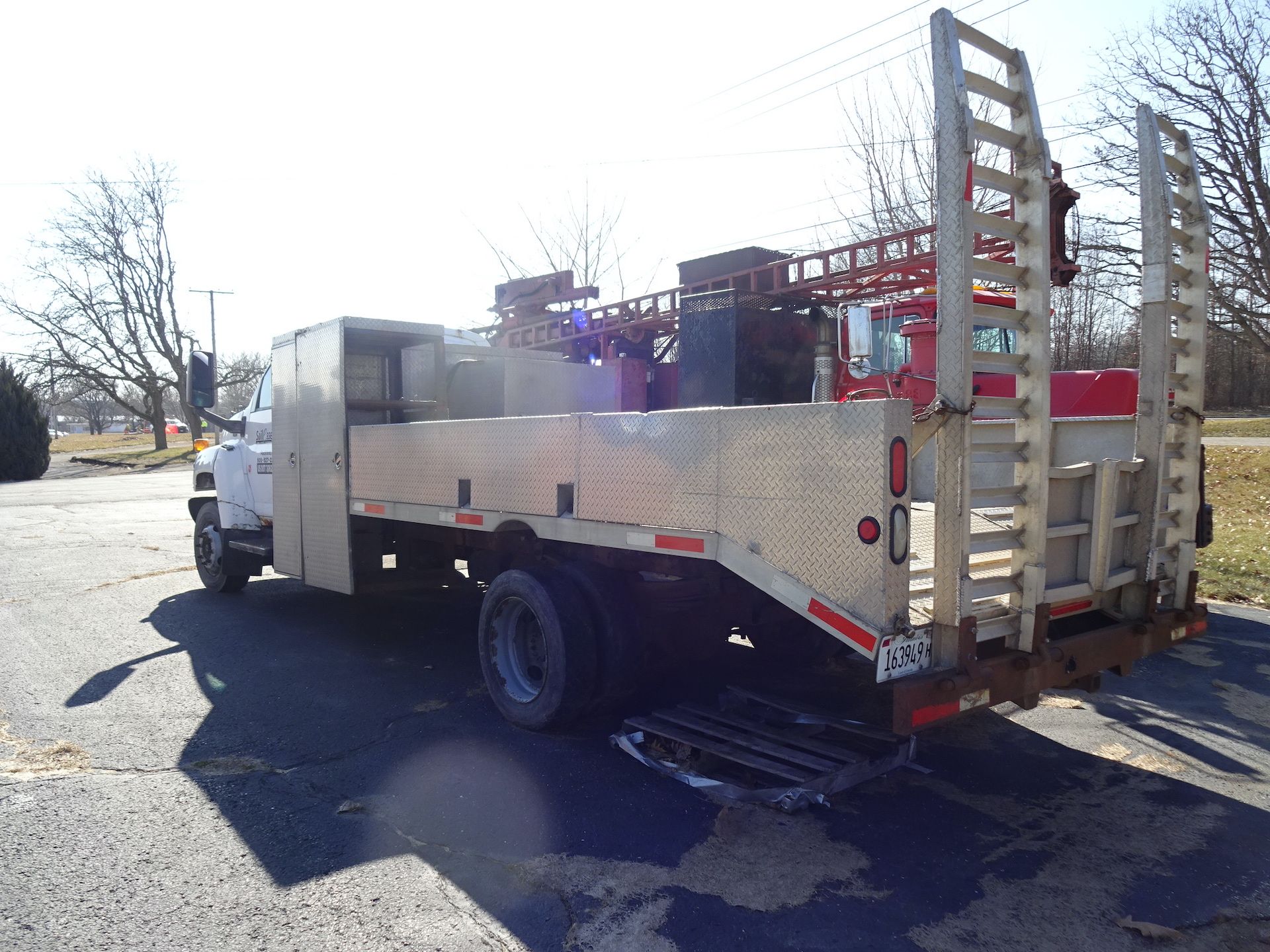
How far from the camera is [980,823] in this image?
3.81m

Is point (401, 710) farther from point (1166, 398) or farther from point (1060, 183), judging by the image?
point (1060, 183)

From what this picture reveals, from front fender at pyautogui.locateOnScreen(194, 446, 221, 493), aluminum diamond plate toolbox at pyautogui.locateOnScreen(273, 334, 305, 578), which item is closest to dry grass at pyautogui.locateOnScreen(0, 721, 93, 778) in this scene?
aluminum diamond plate toolbox at pyautogui.locateOnScreen(273, 334, 305, 578)

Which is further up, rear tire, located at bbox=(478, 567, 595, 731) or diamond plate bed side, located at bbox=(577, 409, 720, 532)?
diamond plate bed side, located at bbox=(577, 409, 720, 532)

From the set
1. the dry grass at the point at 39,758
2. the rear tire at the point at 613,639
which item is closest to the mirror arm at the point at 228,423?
the dry grass at the point at 39,758

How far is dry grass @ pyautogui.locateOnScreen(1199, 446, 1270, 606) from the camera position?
8352mm

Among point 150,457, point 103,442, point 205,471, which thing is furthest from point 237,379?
point 205,471

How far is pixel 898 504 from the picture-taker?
311 cm

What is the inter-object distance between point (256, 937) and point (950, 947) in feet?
7.63

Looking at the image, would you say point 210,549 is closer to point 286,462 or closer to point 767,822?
point 286,462

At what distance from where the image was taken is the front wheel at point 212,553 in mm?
8836

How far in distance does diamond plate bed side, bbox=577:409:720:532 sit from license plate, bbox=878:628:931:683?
91 centimetres

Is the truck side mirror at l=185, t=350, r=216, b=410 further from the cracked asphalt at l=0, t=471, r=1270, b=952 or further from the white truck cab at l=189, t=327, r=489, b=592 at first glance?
the cracked asphalt at l=0, t=471, r=1270, b=952

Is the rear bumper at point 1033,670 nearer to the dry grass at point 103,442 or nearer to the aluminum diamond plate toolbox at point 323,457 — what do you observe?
the aluminum diamond plate toolbox at point 323,457

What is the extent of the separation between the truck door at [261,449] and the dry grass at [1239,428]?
20.0m
